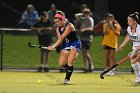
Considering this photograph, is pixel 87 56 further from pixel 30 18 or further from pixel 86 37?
pixel 30 18

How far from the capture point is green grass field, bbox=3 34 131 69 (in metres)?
24.5

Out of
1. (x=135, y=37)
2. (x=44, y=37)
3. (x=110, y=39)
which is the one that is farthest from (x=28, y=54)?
(x=135, y=37)

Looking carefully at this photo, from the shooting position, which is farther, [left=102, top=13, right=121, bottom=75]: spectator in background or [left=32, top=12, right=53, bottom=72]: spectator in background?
[left=32, top=12, right=53, bottom=72]: spectator in background

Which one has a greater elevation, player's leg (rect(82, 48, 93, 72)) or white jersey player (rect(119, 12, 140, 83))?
white jersey player (rect(119, 12, 140, 83))

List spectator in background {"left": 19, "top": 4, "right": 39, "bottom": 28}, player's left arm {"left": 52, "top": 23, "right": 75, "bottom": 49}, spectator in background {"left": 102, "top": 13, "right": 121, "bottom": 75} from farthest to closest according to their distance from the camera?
spectator in background {"left": 19, "top": 4, "right": 39, "bottom": 28} < spectator in background {"left": 102, "top": 13, "right": 121, "bottom": 75} < player's left arm {"left": 52, "top": 23, "right": 75, "bottom": 49}

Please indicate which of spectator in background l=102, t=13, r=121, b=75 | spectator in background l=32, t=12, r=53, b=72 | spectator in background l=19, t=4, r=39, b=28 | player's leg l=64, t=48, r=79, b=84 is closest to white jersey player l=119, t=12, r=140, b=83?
player's leg l=64, t=48, r=79, b=84

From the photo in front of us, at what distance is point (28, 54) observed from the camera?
993 inches

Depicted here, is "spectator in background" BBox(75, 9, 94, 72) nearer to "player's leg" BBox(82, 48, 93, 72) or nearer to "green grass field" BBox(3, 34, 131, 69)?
"player's leg" BBox(82, 48, 93, 72)

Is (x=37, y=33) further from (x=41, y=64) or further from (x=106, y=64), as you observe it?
(x=106, y=64)

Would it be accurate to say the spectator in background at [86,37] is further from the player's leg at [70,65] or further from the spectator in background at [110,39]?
the player's leg at [70,65]

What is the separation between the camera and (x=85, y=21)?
2359cm

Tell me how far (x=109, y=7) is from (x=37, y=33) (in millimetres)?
12212

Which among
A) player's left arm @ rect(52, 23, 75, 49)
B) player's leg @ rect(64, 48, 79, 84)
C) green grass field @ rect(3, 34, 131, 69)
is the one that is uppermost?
player's left arm @ rect(52, 23, 75, 49)

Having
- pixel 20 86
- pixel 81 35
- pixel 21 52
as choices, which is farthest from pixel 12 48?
pixel 20 86
